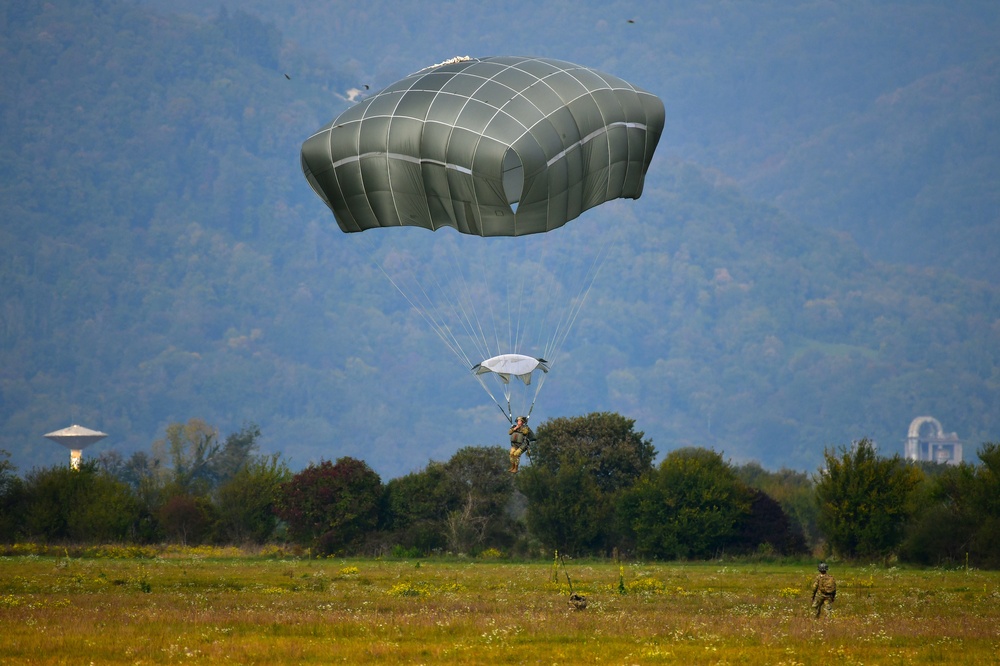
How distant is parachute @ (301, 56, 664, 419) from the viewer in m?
32.9

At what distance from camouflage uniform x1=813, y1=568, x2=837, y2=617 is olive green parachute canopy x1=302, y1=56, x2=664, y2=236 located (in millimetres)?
11670

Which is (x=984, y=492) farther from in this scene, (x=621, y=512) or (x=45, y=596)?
(x=45, y=596)

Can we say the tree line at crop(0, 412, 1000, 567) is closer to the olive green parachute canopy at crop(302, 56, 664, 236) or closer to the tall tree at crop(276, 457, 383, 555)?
the tall tree at crop(276, 457, 383, 555)

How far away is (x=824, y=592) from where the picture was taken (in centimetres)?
2838

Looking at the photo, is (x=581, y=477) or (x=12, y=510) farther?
(x=581, y=477)

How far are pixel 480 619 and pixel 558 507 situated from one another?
119 ft

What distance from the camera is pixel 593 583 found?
132ft

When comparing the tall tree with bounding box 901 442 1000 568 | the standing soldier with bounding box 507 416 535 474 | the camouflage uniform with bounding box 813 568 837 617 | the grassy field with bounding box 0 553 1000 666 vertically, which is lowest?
the grassy field with bounding box 0 553 1000 666

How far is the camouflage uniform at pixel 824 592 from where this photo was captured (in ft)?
92.9

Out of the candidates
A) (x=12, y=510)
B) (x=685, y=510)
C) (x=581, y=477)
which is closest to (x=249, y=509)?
(x=12, y=510)

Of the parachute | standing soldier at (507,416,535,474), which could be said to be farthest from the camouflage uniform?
standing soldier at (507,416,535,474)

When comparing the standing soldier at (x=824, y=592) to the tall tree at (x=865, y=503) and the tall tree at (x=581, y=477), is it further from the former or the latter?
the tall tree at (x=581, y=477)

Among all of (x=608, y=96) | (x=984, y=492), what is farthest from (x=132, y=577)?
(x=984, y=492)

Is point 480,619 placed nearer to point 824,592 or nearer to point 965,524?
point 824,592
